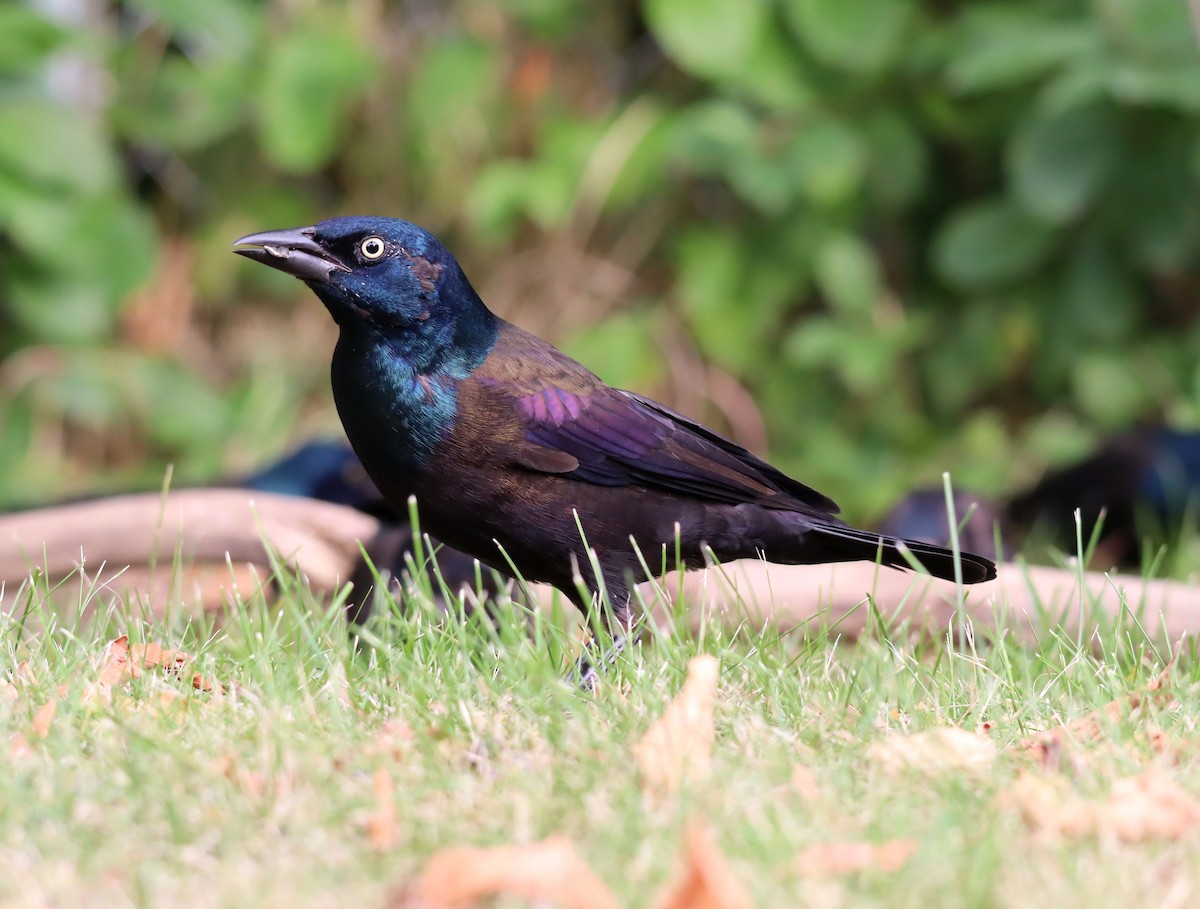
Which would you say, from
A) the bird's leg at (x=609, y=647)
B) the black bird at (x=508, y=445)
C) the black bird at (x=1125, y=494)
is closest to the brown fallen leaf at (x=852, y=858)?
the bird's leg at (x=609, y=647)

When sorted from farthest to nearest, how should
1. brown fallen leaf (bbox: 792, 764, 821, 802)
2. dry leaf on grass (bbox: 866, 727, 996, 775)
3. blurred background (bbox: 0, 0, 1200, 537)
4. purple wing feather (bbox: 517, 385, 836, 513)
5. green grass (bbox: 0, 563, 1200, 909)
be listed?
blurred background (bbox: 0, 0, 1200, 537) < purple wing feather (bbox: 517, 385, 836, 513) < dry leaf on grass (bbox: 866, 727, 996, 775) < brown fallen leaf (bbox: 792, 764, 821, 802) < green grass (bbox: 0, 563, 1200, 909)

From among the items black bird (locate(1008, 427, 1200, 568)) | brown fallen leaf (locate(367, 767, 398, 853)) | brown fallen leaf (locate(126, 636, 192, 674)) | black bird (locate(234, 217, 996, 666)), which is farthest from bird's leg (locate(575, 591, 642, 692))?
black bird (locate(1008, 427, 1200, 568))

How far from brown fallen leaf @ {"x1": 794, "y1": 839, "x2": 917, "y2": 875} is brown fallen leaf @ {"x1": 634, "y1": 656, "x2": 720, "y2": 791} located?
0.21m

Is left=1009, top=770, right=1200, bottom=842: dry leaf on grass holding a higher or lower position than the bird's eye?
lower

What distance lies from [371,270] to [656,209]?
3369mm

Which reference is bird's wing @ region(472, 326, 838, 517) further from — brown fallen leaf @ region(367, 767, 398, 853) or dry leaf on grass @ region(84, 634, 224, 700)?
brown fallen leaf @ region(367, 767, 398, 853)

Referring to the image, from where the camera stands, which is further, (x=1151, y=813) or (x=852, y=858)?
(x=1151, y=813)

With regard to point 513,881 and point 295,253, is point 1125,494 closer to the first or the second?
point 295,253

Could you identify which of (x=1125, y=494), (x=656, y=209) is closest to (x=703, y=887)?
(x=1125, y=494)

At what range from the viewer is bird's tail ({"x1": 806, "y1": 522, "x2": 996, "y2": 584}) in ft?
8.46

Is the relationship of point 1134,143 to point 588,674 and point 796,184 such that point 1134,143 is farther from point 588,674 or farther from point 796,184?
point 588,674

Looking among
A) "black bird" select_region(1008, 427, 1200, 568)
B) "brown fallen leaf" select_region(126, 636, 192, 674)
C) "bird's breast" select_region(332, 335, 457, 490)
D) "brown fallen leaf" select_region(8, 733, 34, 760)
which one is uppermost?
"bird's breast" select_region(332, 335, 457, 490)

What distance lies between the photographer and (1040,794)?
167cm

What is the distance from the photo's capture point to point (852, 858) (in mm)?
1523
